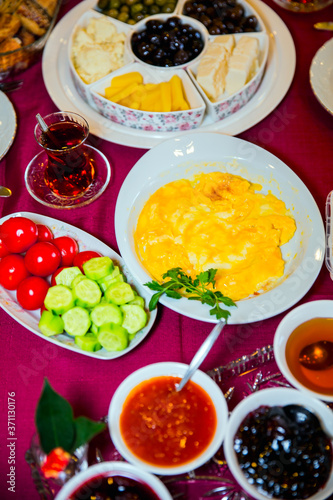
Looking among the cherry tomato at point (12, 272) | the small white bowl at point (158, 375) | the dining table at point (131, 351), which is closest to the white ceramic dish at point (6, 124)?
the dining table at point (131, 351)

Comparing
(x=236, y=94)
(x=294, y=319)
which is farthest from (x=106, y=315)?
(x=236, y=94)

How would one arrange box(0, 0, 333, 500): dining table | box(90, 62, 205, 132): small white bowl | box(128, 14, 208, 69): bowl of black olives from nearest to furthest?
box(0, 0, 333, 500): dining table
box(90, 62, 205, 132): small white bowl
box(128, 14, 208, 69): bowl of black olives

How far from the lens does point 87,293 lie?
57.3 inches

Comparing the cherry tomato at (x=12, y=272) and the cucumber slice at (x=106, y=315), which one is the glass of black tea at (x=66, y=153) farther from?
the cucumber slice at (x=106, y=315)

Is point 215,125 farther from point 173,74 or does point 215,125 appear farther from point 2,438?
point 2,438

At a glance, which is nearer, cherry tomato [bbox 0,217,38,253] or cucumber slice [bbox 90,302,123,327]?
cucumber slice [bbox 90,302,123,327]

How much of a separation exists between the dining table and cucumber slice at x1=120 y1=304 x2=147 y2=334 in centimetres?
11

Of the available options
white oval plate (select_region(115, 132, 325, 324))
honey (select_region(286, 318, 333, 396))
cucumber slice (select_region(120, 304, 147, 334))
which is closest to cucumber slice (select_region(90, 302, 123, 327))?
cucumber slice (select_region(120, 304, 147, 334))

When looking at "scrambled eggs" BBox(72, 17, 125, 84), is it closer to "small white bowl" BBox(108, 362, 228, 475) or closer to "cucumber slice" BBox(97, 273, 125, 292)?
"cucumber slice" BBox(97, 273, 125, 292)

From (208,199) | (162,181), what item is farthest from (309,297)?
(162,181)

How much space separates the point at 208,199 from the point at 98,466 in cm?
96

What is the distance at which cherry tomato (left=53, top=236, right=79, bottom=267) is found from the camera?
1.61 m

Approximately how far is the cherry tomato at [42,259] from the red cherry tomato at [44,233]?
0.07 meters

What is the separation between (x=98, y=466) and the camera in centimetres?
114
